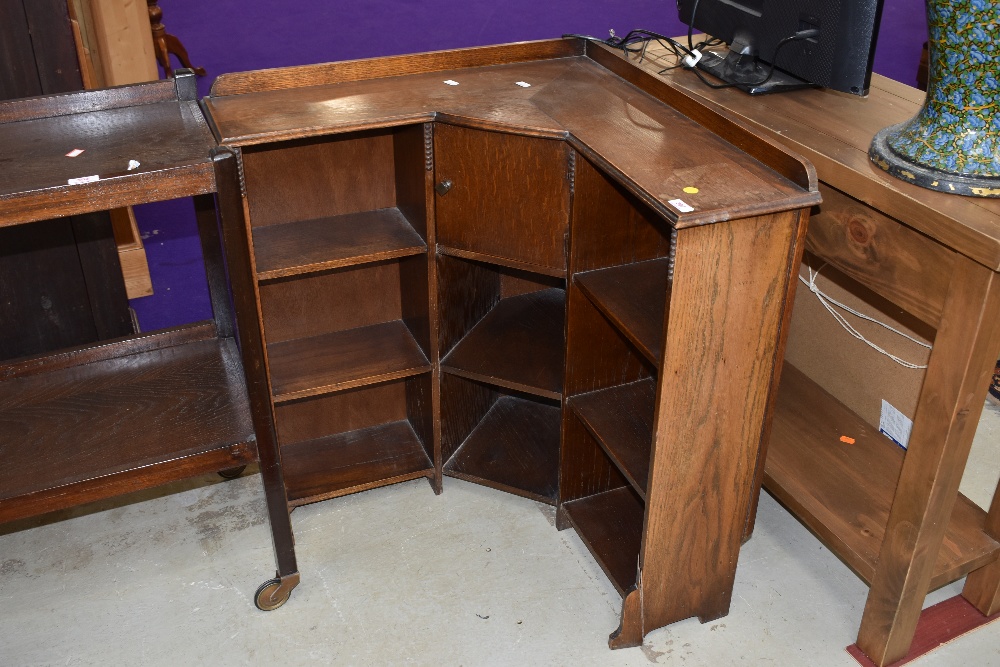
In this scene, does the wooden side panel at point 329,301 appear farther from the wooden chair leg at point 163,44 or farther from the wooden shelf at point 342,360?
the wooden chair leg at point 163,44

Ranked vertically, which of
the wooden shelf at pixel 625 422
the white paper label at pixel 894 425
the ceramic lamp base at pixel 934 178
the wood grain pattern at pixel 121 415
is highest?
the ceramic lamp base at pixel 934 178

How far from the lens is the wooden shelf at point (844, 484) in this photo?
6.88 ft

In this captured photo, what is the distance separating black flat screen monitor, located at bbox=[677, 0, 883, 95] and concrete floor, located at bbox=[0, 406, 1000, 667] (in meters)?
1.11

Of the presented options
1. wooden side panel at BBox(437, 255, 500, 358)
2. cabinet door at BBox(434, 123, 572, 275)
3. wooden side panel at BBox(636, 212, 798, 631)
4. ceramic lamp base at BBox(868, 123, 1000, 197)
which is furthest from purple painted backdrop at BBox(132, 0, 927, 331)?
ceramic lamp base at BBox(868, 123, 1000, 197)

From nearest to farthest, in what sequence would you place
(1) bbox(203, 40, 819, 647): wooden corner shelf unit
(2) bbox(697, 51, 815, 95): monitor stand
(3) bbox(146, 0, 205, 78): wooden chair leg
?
(1) bbox(203, 40, 819, 647): wooden corner shelf unit < (2) bbox(697, 51, 815, 95): monitor stand < (3) bbox(146, 0, 205, 78): wooden chair leg

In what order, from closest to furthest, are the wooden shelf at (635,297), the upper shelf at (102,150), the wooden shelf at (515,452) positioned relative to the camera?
1. the upper shelf at (102,150)
2. the wooden shelf at (635,297)
3. the wooden shelf at (515,452)

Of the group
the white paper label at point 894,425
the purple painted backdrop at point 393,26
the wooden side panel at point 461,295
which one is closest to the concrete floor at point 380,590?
the white paper label at point 894,425

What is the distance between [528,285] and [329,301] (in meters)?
0.54

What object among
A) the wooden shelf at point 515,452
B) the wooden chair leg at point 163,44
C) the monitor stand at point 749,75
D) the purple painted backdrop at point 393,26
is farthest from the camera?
the purple painted backdrop at point 393,26

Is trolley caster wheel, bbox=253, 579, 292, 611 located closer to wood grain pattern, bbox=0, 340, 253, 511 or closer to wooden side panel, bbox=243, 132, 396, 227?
wood grain pattern, bbox=0, 340, 253, 511

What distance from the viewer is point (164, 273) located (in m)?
3.57

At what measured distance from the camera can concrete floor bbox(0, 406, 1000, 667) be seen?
2.18 m

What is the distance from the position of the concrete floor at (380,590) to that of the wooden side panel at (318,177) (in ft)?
2.51

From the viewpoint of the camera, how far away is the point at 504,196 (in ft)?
7.06
